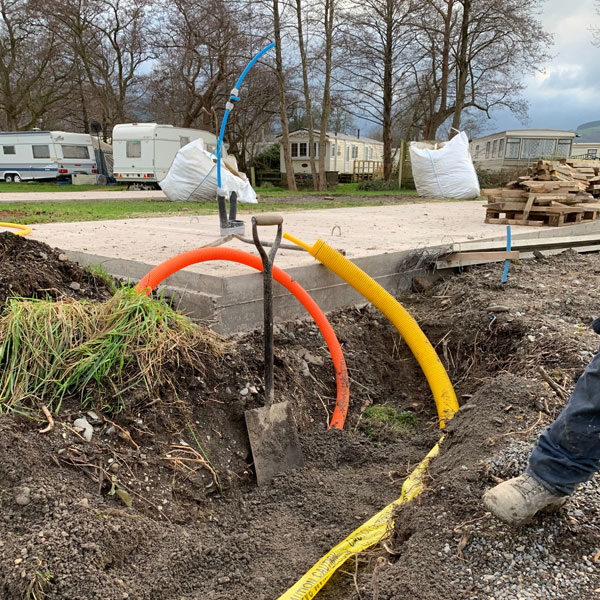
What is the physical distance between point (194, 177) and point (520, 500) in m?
11.8

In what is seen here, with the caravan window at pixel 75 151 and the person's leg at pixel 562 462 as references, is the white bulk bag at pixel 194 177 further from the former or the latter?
the caravan window at pixel 75 151

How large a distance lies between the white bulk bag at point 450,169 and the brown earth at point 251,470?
11045 millimetres

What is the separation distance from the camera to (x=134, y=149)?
842 inches

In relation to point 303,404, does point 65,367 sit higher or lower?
higher

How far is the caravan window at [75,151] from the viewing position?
2477cm

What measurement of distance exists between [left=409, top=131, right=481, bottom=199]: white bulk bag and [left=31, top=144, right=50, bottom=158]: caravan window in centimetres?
1827

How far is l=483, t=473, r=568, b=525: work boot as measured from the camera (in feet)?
5.10

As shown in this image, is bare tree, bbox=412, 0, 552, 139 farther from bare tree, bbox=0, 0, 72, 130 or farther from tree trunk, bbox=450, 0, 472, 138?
bare tree, bbox=0, 0, 72, 130

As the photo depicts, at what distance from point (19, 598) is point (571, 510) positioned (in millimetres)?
1736

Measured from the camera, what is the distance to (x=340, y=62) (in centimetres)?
2294

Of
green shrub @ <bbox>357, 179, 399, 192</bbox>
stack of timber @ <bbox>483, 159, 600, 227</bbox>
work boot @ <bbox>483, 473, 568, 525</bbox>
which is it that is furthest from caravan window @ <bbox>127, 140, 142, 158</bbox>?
work boot @ <bbox>483, 473, 568, 525</bbox>

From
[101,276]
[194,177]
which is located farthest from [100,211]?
[101,276]

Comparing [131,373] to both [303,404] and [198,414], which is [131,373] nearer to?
[198,414]

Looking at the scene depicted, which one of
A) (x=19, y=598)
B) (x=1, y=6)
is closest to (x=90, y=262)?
(x=19, y=598)
